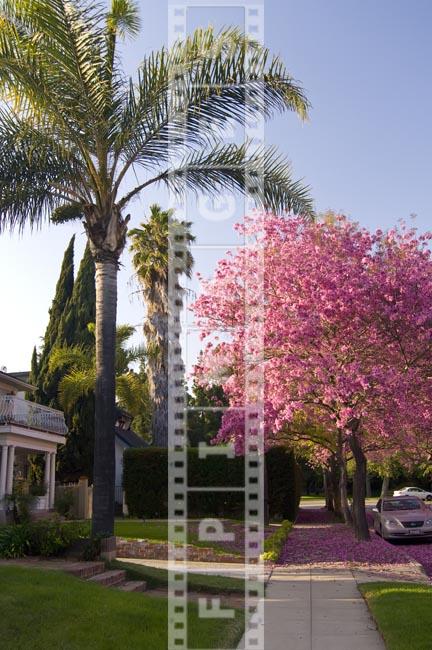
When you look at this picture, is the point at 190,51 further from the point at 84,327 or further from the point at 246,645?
the point at 84,327

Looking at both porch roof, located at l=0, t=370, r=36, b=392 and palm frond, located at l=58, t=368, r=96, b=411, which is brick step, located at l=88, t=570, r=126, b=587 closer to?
porch roof, located at l=0, t=370, r=36, b=392

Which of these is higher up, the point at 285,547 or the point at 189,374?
the point at 189,374

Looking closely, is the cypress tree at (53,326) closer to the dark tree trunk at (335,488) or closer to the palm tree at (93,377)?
the palm tree at (93,377)

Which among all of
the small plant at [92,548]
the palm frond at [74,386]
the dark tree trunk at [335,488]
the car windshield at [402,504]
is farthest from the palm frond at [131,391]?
the small plant at [92,548]

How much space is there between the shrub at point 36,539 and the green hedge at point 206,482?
1543 cm

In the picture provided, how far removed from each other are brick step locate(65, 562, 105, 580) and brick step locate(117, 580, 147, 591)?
476 mm

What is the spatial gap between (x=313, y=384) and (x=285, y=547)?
14.0ft

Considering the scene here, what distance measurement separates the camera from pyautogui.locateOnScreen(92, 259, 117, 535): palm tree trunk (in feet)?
42.3

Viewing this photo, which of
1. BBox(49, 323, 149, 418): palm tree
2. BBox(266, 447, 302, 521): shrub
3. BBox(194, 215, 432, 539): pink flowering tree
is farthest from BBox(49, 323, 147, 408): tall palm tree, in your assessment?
BBox(194, 215, 432, 539): pink flowering tree

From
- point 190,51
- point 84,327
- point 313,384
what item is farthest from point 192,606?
point 84,327

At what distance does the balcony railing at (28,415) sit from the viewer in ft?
84.2

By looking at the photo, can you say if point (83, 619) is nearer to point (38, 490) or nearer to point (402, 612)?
point (402, 612)

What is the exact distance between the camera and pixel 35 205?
532 inches

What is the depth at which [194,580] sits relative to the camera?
11.7m
